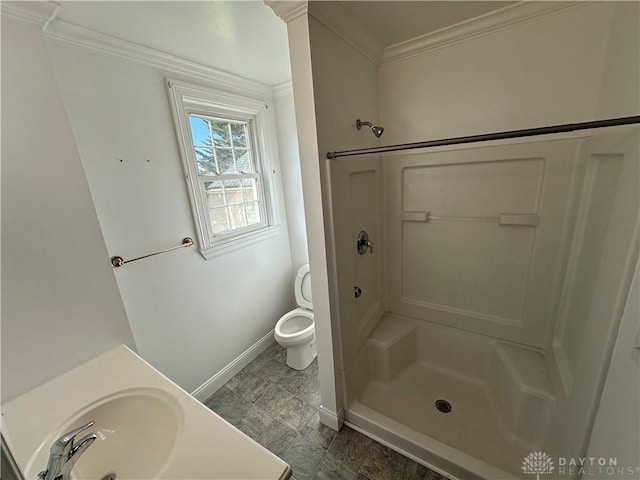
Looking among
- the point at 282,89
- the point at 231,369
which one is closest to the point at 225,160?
the point at 282,89

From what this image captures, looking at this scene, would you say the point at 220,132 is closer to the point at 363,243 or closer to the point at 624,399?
the point at 363,243

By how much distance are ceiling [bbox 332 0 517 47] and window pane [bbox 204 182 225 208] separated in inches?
54.3

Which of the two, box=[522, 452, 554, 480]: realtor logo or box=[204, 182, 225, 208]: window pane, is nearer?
box=[522, 452, 554, 480]: realtor logo

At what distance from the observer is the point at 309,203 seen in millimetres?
1338

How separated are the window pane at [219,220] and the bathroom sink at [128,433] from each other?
1.33 meters

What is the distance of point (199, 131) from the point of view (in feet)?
6.36

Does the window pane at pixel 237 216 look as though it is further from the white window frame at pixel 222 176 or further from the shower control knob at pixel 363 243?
the shower control knob at pixel 363 243

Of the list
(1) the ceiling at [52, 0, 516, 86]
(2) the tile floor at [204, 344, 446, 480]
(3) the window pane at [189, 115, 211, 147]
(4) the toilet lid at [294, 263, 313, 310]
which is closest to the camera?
(1) the ceiling at [52, 0, 516, 86]

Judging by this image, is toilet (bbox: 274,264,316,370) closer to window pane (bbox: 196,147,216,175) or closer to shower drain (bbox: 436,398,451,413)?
shower drain (bbox: 436,398,451,413)

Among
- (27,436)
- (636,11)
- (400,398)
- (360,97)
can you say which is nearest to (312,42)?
(360,97)

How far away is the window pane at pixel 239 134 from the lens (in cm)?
221

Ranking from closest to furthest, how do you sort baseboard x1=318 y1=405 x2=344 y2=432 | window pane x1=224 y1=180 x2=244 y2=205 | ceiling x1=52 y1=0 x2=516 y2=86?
ceiling x1=52 y1=0 x2=516 y2=86
baseboard x1=318 y1=405 x2=344 y2=432
window pane x1=224 y1=180 x2=244 y2=205

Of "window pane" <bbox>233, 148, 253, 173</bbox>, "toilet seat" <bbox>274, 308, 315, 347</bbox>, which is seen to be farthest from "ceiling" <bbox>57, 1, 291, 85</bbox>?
"toilet seat" <bbox>274, 308, 315, 347</bbox>

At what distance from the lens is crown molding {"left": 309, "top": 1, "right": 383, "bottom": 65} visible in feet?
3.72
